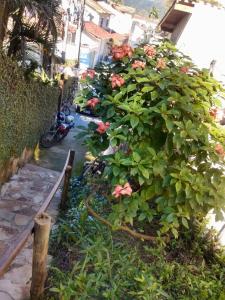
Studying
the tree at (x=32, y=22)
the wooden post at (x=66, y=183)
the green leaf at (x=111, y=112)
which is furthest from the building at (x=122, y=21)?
the green leaf at (x=111, y=112)

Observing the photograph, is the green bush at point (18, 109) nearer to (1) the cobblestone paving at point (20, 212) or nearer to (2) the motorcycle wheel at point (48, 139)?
(1) the cobblestone paving at point (20, 212)

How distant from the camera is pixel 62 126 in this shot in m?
12.1

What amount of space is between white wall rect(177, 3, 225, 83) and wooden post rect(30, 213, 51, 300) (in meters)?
4.44

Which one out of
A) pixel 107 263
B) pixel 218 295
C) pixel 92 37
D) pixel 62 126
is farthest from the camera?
pixel 92 37

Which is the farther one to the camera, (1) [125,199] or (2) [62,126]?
(2) [62,126]

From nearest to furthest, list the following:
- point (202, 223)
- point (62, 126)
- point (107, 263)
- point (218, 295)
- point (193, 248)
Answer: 1. point (218, 295)
2. point (107, 263)
3. point (193, 248)
4. point (202, 223)
5. point (62, 126)

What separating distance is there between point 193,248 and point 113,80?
7.15ft

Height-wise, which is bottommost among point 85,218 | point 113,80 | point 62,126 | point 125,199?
point 62,126

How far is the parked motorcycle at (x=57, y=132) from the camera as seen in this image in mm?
11237

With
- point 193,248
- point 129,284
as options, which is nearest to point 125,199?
point 129,284

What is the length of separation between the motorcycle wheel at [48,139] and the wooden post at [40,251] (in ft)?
26.2

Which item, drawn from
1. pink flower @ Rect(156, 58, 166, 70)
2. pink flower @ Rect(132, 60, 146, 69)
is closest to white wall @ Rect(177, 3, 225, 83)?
pink flower @ Rect(156, 58, 166, 70)

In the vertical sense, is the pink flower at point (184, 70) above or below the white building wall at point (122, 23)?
above

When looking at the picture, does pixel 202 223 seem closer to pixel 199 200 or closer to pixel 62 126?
pixel 199 200
